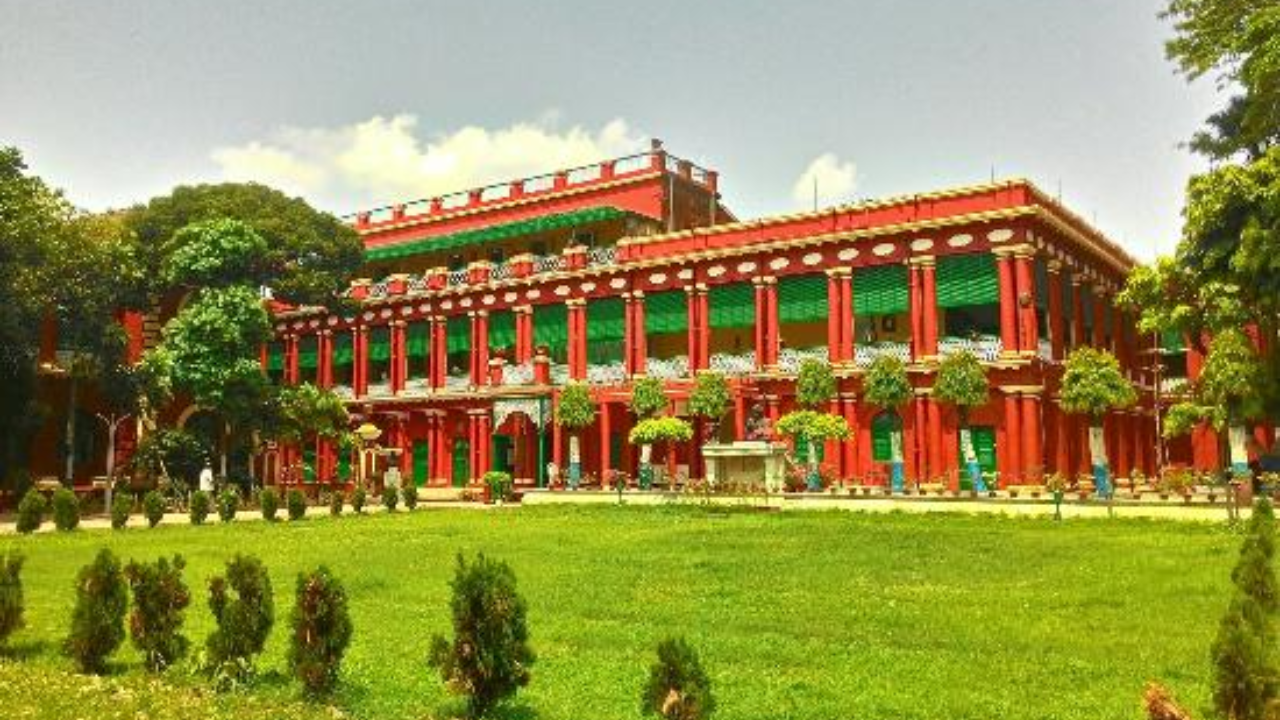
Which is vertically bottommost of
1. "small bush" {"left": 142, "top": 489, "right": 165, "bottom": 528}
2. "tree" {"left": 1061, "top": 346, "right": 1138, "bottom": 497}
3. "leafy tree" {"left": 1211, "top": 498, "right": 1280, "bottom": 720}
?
"small bush" {"left": 142, "top": 489, "right": 165, "bottom": 528}

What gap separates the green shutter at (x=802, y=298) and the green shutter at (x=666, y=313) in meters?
3.95

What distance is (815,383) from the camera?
31984 mm

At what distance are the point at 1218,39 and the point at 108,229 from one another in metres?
32.3

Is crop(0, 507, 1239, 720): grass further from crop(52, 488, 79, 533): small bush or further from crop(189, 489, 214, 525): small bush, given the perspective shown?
crop(189, 489, 214, 525): small bush

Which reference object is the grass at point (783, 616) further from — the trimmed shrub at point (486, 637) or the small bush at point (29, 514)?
the small bush at point (29, 514)

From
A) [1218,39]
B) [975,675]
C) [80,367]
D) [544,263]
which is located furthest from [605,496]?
[975,675]

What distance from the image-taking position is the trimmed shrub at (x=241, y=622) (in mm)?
7777

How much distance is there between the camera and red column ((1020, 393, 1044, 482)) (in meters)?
29.6

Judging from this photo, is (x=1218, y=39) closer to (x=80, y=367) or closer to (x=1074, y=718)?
(x=1074, y=718)

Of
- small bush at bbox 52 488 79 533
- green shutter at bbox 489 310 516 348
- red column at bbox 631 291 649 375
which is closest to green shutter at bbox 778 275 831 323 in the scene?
red column at bbox 631 291 649 375

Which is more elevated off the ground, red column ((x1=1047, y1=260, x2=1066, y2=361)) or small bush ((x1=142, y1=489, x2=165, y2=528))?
red column ((x1=1047, y1=260, x2=1066, y2=361))

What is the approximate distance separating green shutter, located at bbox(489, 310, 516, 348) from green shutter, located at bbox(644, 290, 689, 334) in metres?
6.81

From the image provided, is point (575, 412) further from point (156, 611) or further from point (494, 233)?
point (156, 611)

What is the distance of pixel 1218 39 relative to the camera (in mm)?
18172
